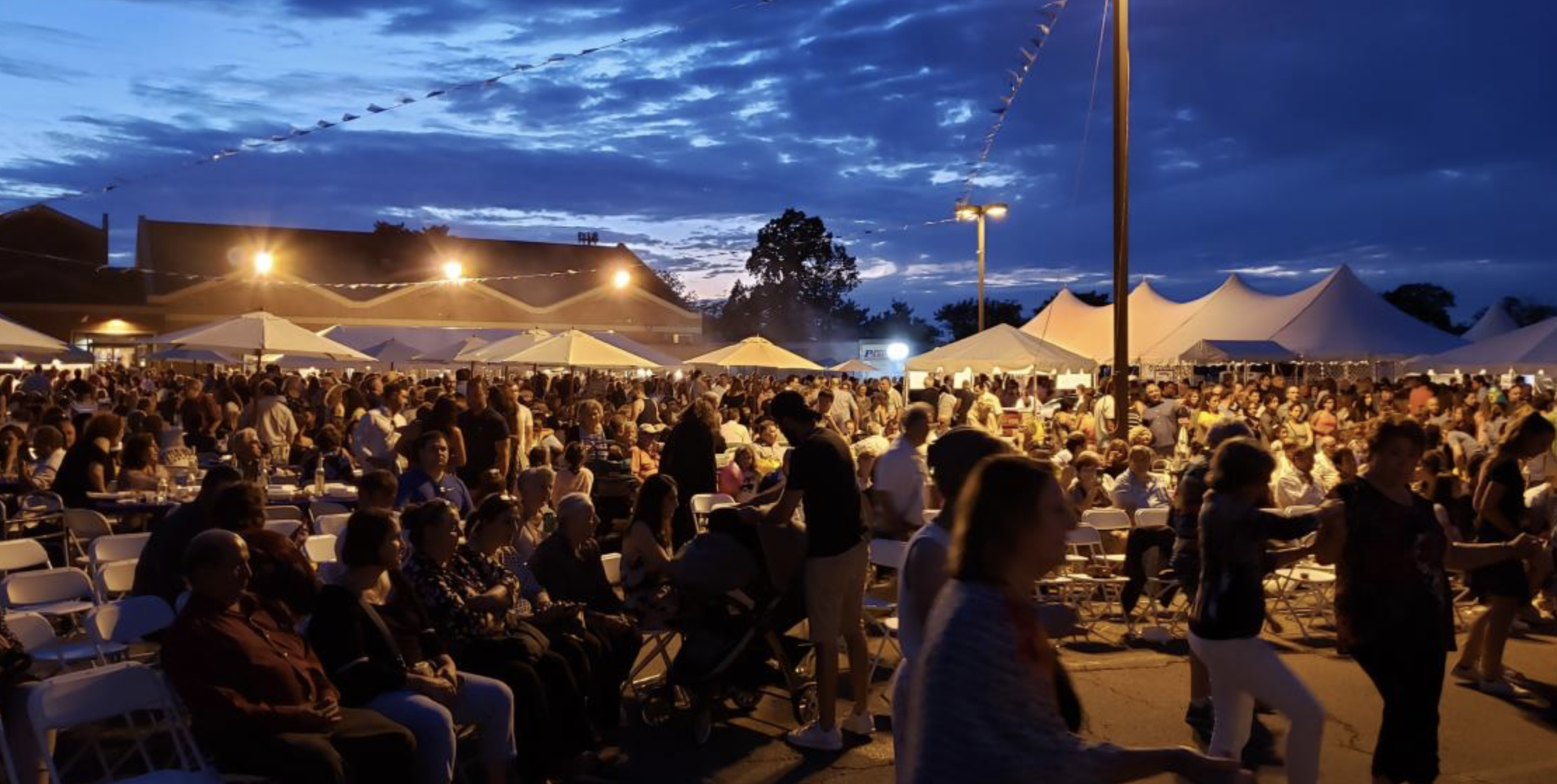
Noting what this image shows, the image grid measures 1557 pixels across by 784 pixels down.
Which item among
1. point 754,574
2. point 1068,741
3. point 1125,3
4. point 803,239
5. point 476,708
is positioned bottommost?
point 476,708

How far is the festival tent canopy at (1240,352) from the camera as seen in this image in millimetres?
24109

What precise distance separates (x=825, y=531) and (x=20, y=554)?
195 inches

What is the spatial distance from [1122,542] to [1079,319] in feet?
68.8

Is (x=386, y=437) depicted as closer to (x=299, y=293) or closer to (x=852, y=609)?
(x=852, y=609)

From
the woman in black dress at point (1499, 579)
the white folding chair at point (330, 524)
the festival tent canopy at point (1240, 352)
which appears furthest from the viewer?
the festival tent canopy at point (1240, 352)

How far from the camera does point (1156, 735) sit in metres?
6.12

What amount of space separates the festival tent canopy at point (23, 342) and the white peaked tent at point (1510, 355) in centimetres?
2022

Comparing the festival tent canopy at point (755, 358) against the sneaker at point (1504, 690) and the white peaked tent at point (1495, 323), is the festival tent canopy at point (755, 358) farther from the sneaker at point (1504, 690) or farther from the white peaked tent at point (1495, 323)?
the white peaked tent at point (1495, 323)

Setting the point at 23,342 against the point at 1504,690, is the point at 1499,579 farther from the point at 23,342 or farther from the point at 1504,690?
the point at 23,342

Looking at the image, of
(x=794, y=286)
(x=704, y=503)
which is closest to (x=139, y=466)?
(x=704, y=503)

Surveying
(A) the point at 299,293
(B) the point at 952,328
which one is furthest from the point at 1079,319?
(B) the point at 952,328

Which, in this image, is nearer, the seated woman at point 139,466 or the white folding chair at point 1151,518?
the white folding chair at point 1151,518

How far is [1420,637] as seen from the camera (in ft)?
14.3

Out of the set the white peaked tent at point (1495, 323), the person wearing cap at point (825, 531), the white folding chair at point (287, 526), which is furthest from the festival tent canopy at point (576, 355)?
the white peaked tent at point (1495, 323)
